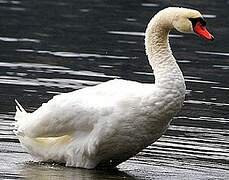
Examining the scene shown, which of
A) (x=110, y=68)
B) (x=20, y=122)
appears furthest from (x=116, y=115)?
(x=110, y=68)

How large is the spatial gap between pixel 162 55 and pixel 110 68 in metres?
6.83

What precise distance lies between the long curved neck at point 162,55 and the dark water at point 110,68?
41.1 inches

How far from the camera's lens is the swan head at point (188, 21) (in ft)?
44.1

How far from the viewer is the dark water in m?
13.8

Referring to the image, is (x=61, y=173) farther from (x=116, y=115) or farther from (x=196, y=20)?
(x=196, y=20)

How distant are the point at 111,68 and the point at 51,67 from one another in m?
1.03

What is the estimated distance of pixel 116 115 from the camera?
13172mm

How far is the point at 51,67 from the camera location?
20.0 metres

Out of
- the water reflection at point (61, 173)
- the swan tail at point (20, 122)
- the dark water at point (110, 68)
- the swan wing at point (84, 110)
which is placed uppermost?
the swan wing at point (84, 110)

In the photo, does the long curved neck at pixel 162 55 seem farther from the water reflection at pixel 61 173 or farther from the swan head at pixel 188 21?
the water reflection at pixel 61 173

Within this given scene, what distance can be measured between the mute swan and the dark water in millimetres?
222

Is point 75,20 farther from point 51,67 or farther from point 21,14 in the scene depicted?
point 51,67

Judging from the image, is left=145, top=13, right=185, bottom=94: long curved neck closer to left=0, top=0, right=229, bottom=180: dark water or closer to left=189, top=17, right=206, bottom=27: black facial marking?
left=189, top=17, right=206, bottom=27: black facial marking

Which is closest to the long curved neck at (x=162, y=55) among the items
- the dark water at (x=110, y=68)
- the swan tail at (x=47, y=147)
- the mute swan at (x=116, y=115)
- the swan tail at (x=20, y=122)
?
the mute swan at (x=116, y=115)
